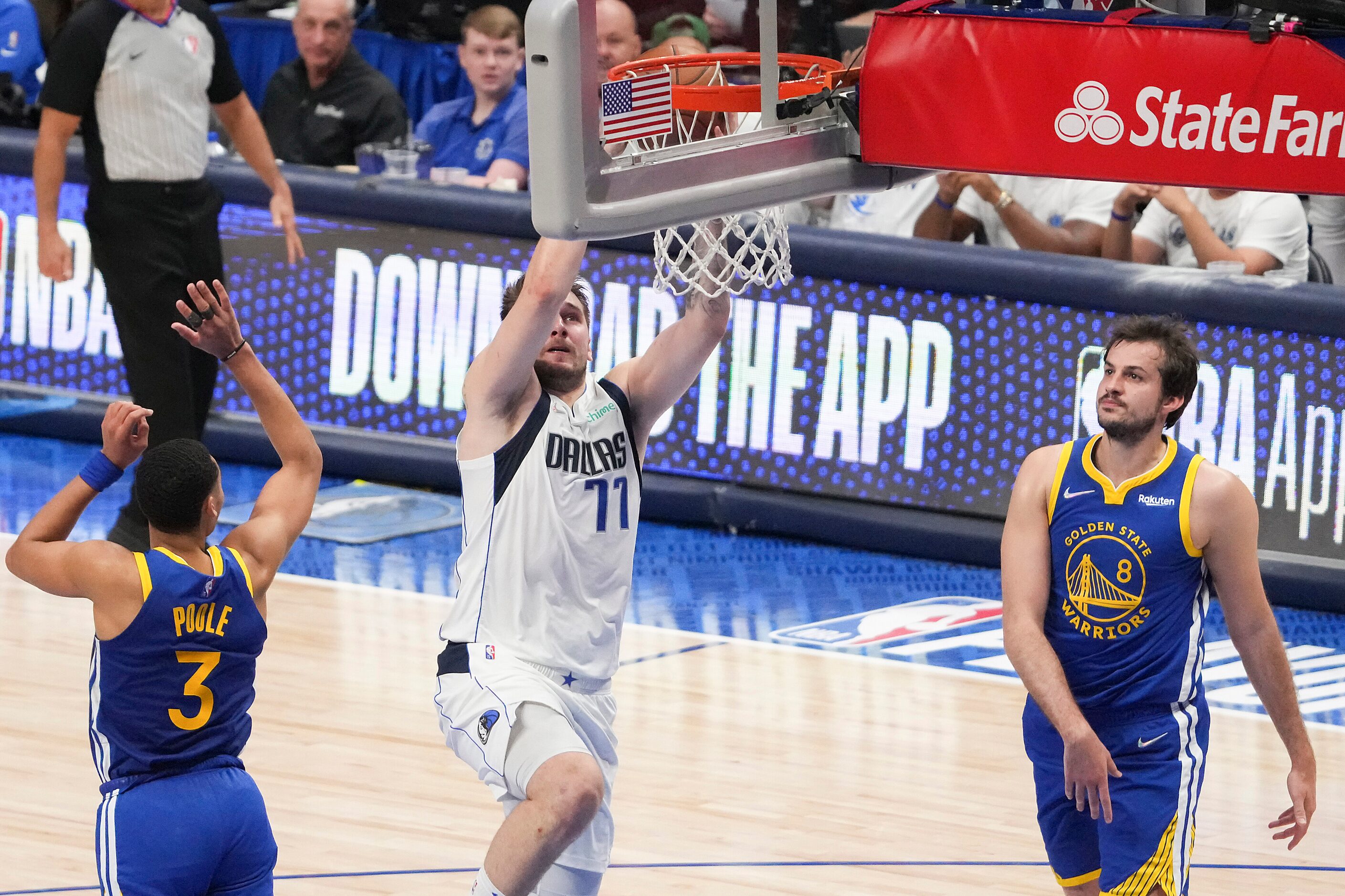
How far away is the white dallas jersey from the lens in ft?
17.6

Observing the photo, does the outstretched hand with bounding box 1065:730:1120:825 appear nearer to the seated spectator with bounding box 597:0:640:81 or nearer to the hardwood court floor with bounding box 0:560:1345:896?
the hardwood court floor with bounding box 0:560:1345:896

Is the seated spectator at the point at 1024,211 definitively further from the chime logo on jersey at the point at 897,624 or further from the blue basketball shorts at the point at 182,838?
the blue basketball shorts at the point at 182,838

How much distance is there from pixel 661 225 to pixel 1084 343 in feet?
17.6

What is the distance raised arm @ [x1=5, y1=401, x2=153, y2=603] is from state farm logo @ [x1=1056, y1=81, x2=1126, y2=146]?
209cm

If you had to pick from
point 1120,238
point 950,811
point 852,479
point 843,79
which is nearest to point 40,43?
point 852,479

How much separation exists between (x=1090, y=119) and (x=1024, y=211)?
512 centimetres

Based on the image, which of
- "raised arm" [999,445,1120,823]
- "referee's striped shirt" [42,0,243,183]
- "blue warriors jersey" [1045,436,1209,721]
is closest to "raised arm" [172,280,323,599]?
"raised arm" [999,445,1120,823]

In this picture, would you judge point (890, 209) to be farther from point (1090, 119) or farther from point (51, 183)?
point (1090, 119)

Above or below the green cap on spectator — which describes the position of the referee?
below

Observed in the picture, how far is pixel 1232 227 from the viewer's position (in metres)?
9.50

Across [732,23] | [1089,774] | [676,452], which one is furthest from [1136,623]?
[732,23]

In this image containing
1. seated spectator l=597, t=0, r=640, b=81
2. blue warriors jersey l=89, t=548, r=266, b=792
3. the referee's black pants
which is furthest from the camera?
seated spectator l=597, t=0, r=640, b=81

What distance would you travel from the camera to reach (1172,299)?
357 inches

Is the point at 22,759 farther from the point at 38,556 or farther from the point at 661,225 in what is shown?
the point at 661,225
